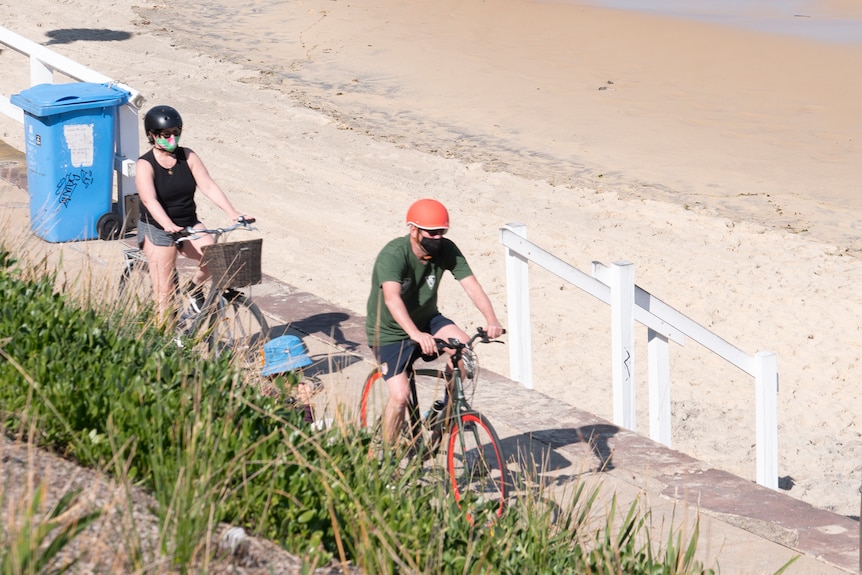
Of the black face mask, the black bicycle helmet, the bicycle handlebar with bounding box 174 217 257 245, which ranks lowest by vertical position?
the bicycle handlebar with bounding box 174 217 257 245

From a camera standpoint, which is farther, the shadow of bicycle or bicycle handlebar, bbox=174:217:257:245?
bicycle handlebar, bbox=174:217:257:245

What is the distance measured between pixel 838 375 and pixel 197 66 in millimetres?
13134

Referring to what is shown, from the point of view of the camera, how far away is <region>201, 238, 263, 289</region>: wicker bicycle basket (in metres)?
6.16

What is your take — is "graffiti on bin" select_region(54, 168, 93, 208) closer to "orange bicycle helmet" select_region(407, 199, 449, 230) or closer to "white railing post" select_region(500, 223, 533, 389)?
"white railing post" select_region(500, 223, 533, 389)

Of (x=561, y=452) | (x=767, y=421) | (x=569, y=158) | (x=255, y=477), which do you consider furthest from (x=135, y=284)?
(x=569, y=158)

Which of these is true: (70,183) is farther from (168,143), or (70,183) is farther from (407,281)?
(407,281)

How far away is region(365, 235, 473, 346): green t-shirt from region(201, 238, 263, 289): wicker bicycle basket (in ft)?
3.28

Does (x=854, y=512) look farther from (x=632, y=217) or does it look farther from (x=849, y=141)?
(x=849, y=141)

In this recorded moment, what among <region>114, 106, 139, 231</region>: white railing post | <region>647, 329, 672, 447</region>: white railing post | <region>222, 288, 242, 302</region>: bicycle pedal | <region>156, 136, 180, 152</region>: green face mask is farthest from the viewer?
<region>114, 106, 139, 231</region>: white railing post

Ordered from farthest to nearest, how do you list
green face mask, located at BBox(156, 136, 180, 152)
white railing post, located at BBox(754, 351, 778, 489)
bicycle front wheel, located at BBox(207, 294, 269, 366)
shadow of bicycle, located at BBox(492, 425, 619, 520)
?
white railing post, located at BBox(754, 351, 778, 489), green face mask, located at BBox(156, 136, 180, 152), bicycle front wheel, located at BBox(207, 294, 269, 366), shadow of bicycle, located at BBox(492, 425, 619, 520)

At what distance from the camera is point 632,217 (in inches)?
510

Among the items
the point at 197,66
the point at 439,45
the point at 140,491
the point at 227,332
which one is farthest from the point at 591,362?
the point at 439,45

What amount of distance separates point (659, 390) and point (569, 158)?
30.4 feet

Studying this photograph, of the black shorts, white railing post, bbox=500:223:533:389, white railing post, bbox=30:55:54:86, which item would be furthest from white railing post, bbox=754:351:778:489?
white railing post, bbox=30:55:54:86
